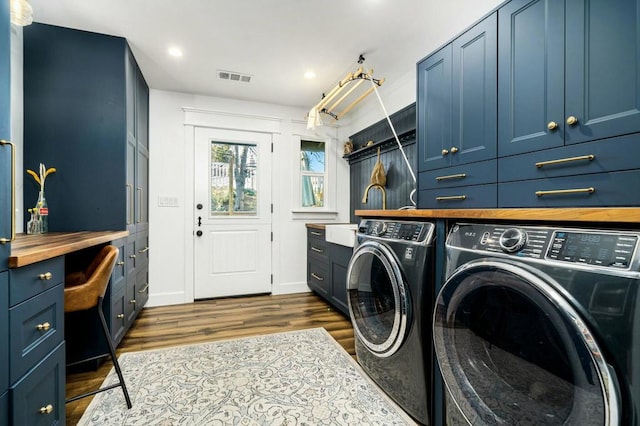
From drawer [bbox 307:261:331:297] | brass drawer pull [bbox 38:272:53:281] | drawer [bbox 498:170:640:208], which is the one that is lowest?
drawer [bbox 307:261:331:297]

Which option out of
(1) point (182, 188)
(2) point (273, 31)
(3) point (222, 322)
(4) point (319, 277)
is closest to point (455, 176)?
(2) point (273, 31)

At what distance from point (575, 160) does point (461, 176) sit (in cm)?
55

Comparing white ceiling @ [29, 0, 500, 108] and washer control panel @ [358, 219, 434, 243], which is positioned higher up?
white ceiling @ [29, 0, 500, 108]

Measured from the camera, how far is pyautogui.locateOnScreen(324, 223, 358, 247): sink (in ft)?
8.23

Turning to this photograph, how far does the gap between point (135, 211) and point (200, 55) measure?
1486 mm

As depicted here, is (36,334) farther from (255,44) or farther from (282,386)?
(255,44)

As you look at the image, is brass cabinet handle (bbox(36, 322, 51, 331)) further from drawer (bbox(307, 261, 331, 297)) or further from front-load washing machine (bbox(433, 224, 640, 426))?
drawer (bbox(307, 261, 331, 297))

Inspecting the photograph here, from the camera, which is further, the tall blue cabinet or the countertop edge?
the tall blue cabinet

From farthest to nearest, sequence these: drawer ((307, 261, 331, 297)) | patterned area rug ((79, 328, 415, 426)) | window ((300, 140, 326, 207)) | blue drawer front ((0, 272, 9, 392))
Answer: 1. window ((300, 140, 326, 207))
2. drawer ((307, 261, 331, 297))
3. patterned area rug ((79, 328, 415, 426))
4. blue drawer front ((0, 272, 9, 392))

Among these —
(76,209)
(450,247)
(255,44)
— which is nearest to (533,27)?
(450,247)

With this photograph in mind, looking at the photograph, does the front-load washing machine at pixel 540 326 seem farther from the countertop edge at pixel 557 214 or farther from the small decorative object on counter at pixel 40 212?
the small decorative object on counter at pixel 40 212

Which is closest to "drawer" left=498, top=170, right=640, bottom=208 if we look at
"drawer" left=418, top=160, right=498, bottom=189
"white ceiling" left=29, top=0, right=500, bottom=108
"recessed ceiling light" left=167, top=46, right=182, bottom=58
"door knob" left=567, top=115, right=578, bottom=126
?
"drawer" left=418, top=160, right=498, bottom=189

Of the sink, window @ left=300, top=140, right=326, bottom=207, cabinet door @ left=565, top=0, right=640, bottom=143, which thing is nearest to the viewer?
cabinet door @ left=565, top=0, right=640, bottom=143

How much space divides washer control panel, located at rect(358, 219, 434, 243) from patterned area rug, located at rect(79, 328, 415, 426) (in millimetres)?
896
